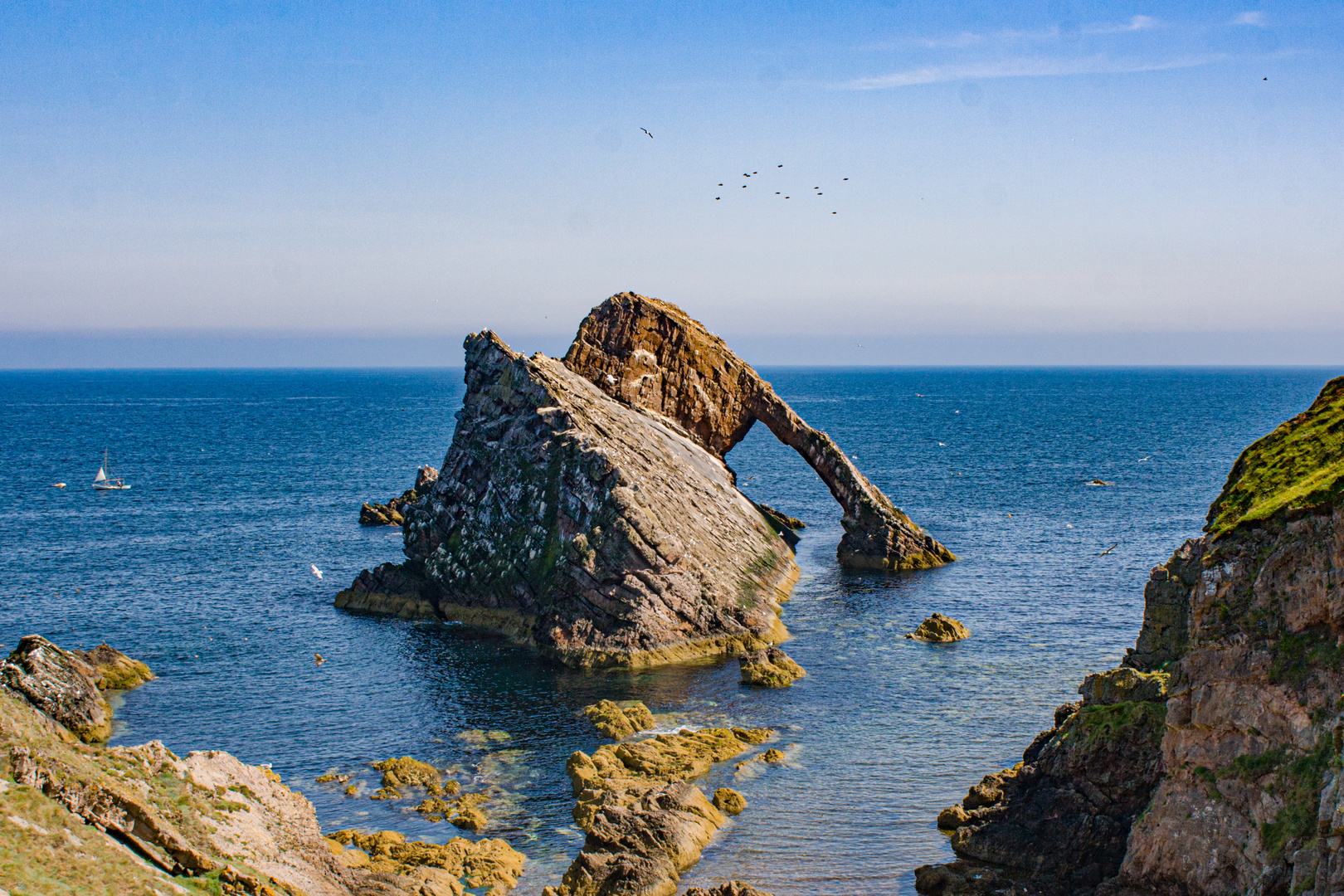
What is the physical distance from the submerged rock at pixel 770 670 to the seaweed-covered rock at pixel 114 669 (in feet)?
92.5

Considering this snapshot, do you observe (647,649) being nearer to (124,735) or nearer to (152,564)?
(124,735)

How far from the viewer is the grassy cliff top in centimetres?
2483

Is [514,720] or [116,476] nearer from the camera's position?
[514,720]

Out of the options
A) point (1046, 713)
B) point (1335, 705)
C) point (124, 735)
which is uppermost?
point (1335, 705)

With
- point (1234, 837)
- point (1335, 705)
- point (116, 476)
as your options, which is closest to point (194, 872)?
point (1234, 837)

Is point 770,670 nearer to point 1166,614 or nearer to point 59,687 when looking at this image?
point 1166,614

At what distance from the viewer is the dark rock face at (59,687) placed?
39281 mm

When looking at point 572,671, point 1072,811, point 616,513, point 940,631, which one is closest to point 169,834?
point 1072,811

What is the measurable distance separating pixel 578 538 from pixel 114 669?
73.8 ft

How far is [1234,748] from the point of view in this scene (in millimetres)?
24688

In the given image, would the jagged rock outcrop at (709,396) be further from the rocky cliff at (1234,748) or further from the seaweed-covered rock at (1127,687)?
the rocky cliff at (1234,748)

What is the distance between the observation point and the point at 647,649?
52.6 metres

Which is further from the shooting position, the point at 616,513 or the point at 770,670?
the point at 616,513

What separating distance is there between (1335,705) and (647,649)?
33890 millimetres
